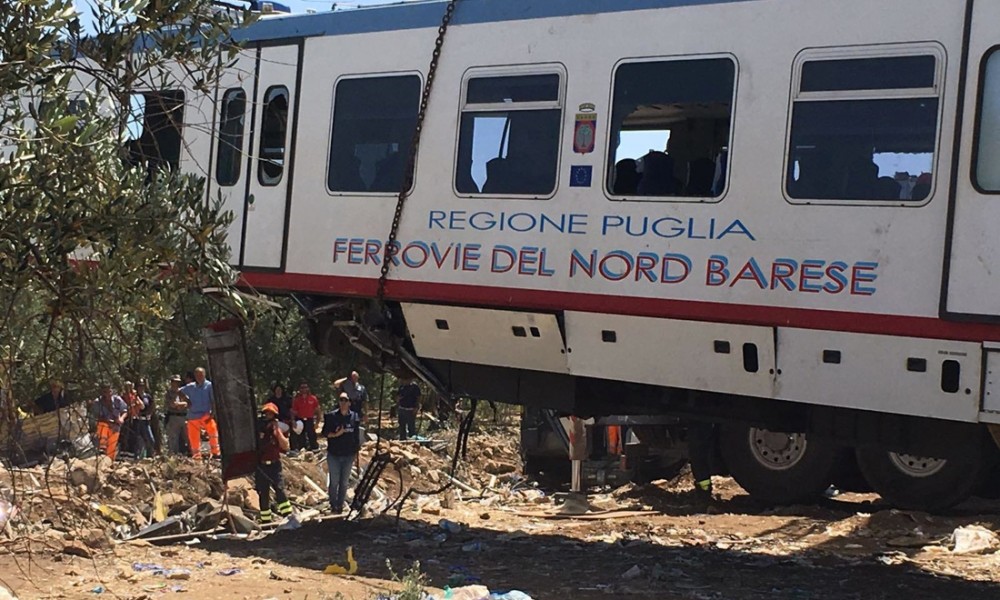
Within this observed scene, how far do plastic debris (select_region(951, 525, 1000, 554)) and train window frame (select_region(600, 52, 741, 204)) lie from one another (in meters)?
4.77

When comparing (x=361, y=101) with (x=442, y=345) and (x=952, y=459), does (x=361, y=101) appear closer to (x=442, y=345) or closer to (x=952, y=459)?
(x=442, y=345)

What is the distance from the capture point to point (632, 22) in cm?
940

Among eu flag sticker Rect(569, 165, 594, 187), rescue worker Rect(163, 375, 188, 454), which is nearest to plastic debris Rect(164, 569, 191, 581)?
eu flag sticker Rect(569, 165, 594, 187)

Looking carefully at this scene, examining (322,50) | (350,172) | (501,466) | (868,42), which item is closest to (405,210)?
(350,172)

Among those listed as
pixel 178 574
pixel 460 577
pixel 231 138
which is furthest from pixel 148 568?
pixel 231 138

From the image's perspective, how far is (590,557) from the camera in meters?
12.2

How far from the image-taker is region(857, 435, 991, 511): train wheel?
471 inches

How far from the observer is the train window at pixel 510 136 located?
9695 millimetres

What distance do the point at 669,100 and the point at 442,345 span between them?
263 centimetres

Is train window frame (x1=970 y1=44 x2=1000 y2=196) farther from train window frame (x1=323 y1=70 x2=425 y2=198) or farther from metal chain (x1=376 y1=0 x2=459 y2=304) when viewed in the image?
train window frame (x1=323 y1=70 x2=425 y2=198)

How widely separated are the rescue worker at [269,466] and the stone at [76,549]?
2.58 m

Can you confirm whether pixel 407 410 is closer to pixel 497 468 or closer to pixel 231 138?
pixel 497 468

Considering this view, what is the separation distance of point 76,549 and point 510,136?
591cm

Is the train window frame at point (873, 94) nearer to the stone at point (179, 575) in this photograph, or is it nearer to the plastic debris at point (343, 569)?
the plastic debris at point (343, 569)
